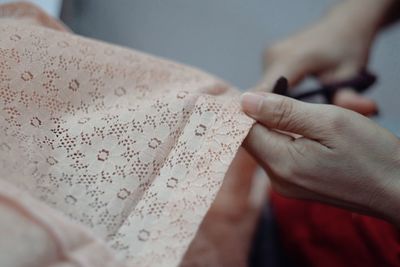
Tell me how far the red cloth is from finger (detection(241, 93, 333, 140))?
0.28 meters

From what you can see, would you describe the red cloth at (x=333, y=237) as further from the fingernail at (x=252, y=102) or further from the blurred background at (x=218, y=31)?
the fingernail at (x=252, y=102)

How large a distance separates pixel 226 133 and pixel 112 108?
125 millimetres

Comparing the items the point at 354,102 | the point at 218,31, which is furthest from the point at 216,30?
the point at 354,102

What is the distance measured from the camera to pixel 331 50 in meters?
0.84

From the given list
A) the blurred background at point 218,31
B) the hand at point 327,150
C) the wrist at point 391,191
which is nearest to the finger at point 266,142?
the hand at point 327,150

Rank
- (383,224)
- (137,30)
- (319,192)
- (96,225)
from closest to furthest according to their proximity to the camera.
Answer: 1. (96,225)
2. (319,192)
3. (383,224)
4. (137,30)

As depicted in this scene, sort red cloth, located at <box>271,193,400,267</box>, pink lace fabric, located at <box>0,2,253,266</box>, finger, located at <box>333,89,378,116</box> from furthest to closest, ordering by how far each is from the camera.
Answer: finger, located at <box>333,89,378,116</box> < red cloth, located at <box>271,193,400,267</box> < pink lace fabric, located at <box>0,2,253,266</box>

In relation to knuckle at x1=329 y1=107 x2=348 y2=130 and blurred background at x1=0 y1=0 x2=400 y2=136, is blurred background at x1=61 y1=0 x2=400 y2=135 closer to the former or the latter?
blurred background at x1=0 y1=0 x2=400 y2=136

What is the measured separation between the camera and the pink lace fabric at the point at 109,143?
1.20 ft

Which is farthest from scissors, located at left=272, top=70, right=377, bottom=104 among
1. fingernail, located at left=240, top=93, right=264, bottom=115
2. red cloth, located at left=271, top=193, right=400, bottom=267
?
fingernail, located at left=240, top=93, right=264, bottom=115

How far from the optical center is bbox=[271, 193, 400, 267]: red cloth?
0.62 m

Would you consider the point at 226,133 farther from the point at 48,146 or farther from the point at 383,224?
the point at 383,224

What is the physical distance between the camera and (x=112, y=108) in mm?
439

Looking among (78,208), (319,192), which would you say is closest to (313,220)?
(319,192)
